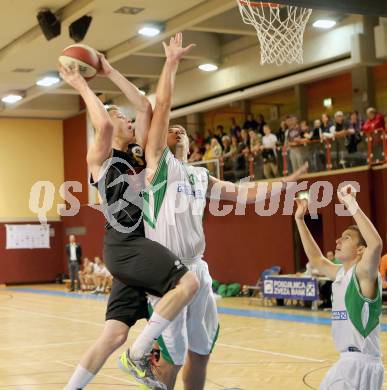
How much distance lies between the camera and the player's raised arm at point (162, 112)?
542cm

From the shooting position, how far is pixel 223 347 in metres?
11.9

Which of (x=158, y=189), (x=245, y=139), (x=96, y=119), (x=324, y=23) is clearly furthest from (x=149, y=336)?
(x=245, y=139)

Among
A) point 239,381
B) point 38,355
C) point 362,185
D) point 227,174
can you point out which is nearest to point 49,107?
point 227,174

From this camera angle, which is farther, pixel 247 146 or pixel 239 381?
pixel 247 146

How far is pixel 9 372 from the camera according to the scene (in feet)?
32.3

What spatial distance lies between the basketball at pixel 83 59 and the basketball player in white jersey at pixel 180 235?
0.53m

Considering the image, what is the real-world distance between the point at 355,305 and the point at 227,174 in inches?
640

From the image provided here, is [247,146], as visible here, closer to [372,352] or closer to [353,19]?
[353,19]

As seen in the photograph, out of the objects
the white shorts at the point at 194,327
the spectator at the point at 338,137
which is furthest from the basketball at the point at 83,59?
the spectator at the point at 338,137

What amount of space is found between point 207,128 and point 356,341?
73.3 feet

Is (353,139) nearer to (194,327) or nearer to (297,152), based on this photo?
(297,152)

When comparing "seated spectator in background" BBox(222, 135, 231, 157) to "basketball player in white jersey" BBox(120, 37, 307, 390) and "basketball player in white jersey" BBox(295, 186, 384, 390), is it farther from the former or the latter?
"basketball player in white jersey" BBox(295, 186, 384, 390)

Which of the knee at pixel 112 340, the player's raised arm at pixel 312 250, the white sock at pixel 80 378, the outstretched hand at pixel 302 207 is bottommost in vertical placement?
the white sock at pixel 80 378

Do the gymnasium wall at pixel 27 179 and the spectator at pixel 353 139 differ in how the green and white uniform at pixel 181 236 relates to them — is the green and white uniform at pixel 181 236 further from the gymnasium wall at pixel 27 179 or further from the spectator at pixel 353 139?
the gymnasium wall at pixel 27 179
